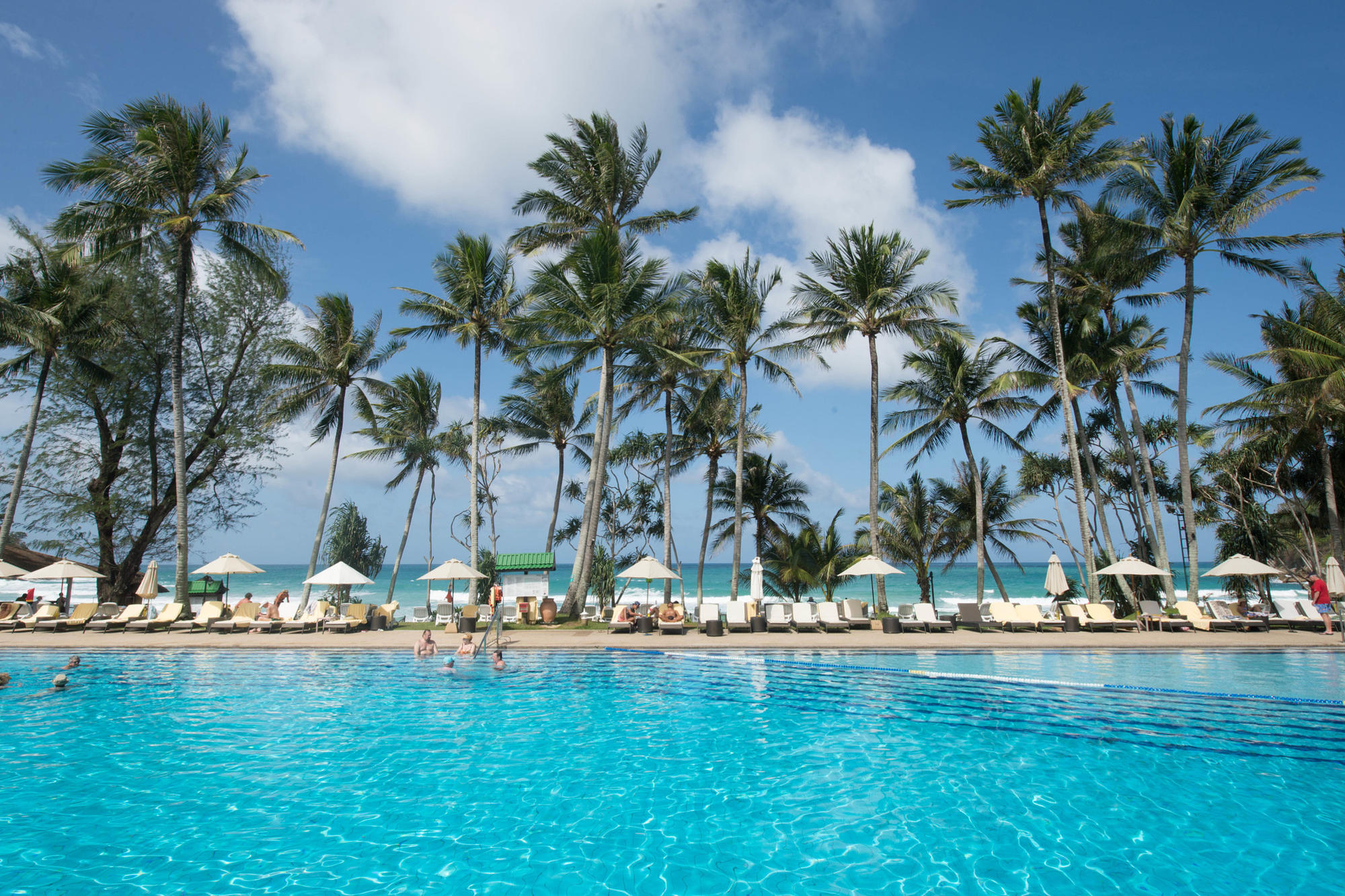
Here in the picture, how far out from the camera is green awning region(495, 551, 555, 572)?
2327 centimetres

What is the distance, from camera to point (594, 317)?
68.5ft

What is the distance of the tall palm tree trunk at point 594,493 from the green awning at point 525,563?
1965 millimetres

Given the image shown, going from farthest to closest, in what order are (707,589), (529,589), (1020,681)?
1. (707,589)
2. (529,589)
3. (1020,681)

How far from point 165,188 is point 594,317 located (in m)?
12.8

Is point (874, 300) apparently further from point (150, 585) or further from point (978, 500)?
point (150, 585)

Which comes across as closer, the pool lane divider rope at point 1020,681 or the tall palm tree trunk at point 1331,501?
the pool lane divider rope at point 1020,681

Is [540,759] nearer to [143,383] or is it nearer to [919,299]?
[919,299]

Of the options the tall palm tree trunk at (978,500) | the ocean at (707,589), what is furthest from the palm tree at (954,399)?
the ocean at (707,589)

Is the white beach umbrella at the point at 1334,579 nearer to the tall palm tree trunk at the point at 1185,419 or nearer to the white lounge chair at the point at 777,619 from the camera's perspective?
the tall palm tree trunk at the point at 1185,419

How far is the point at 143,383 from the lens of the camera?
25719 millimetres

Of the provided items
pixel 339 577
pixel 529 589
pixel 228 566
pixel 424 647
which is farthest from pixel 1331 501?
pixel 529 589

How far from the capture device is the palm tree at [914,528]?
29.7m

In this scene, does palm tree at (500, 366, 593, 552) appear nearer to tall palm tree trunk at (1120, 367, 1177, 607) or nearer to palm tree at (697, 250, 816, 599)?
palm tree at (697, 250, 816, 599)

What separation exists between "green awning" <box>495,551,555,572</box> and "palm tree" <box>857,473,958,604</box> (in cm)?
1434
